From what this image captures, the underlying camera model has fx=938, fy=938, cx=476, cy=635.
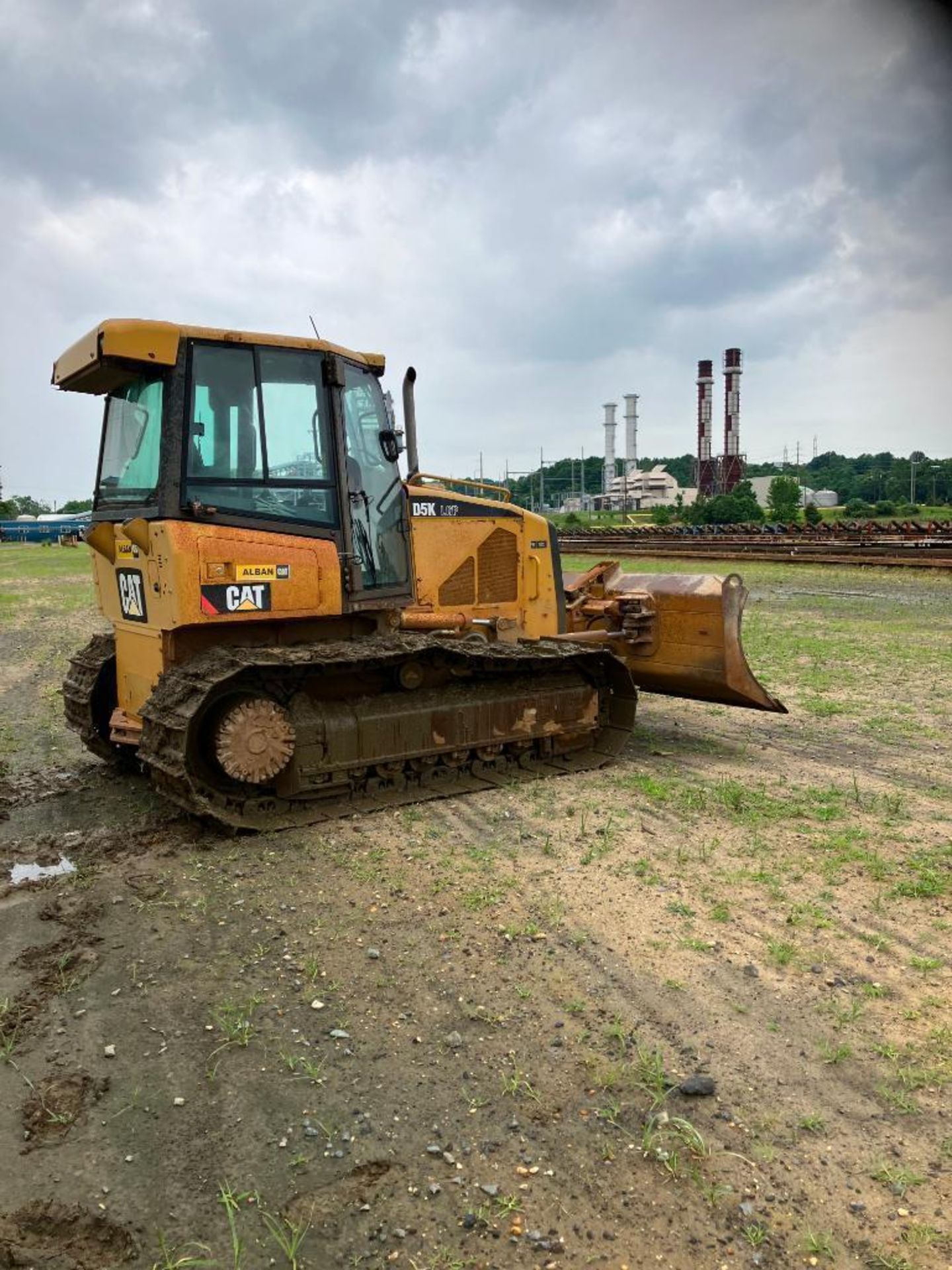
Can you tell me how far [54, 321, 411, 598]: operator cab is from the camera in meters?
5.81

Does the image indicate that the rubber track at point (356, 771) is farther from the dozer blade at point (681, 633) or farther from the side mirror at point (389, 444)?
the side mirror at point (389, 444)

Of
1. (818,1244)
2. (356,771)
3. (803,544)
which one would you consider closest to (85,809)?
(356,771)

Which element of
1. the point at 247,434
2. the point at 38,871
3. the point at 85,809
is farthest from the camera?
the point at 85,809

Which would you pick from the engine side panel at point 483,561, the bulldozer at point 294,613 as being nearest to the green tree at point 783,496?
the engine side panel at point 483,561

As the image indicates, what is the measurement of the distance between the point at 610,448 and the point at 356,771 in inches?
4491

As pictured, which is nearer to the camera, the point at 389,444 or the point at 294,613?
the point at 294,613

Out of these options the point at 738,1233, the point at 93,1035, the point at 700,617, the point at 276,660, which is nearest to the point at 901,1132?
the point at 738,1233

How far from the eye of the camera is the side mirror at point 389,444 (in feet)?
22.2

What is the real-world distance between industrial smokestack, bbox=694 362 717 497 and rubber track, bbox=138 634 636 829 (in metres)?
80.0

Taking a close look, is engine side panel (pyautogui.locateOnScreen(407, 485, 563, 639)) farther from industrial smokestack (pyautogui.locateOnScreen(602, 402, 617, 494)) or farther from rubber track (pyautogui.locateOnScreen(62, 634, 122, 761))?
industrial smokestack (pyautogui.locateOnScreen(602, 402, 617, 494))

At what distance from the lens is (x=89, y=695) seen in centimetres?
711

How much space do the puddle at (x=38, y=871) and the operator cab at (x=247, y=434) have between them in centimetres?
217

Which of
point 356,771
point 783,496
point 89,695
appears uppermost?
point 783,496

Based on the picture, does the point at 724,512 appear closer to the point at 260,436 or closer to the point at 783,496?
the point at 783,496
